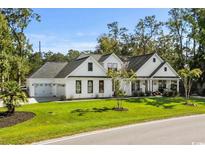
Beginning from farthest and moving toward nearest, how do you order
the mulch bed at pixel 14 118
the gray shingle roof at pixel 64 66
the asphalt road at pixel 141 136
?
1. the gray shingle roof at pixel 64 66
2. the mulch bed at pixel 14 118
3. the asphalt road at pixel 141 136

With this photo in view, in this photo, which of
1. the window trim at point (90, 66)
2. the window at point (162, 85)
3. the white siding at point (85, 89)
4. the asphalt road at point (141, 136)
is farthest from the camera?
the window at point (162, 85)

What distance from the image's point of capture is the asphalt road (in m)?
12.9

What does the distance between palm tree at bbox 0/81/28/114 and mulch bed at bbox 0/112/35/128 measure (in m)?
0.61

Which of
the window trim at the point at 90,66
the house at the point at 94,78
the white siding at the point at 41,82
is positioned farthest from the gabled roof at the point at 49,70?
the window trim at the point at 90,66

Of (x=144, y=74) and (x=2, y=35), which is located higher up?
(x=2, y=35)

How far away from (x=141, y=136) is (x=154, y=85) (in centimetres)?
2901

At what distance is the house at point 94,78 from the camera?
37000mm

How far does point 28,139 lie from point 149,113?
13258 millimetres

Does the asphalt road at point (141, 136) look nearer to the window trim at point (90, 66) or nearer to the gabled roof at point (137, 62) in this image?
the window trim at point (90, 66)

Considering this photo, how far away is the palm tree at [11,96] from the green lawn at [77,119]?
1660 mm

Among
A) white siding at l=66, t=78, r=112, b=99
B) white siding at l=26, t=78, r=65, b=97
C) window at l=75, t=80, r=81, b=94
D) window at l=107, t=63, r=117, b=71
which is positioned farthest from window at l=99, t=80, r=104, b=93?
white siding at l=26, t=78, r=65, b=97

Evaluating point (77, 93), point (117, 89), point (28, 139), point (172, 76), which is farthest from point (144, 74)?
point (28, 139)

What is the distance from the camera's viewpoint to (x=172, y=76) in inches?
1695
